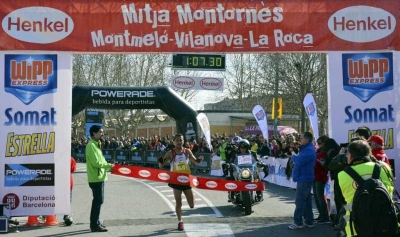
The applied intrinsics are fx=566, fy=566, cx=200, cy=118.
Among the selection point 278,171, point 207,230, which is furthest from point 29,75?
point 278,171

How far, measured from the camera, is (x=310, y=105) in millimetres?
14977

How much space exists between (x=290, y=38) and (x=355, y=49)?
55.2 inches

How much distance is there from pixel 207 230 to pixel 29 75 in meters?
4.77

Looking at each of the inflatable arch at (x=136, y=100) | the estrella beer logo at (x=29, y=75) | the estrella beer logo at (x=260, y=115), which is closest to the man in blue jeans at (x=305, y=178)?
the estrella beer logo at (x=29, y=75)

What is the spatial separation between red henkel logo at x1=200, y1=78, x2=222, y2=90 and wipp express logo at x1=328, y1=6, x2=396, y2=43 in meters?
13.8

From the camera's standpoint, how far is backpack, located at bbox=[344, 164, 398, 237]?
5.90 metres

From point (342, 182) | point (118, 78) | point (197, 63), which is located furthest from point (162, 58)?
point (342, 182)

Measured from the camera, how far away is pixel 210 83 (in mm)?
25594

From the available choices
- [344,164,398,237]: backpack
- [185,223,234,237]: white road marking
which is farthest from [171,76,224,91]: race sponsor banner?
[344,164,398,237]: backpack

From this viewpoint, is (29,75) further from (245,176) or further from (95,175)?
(245,176)

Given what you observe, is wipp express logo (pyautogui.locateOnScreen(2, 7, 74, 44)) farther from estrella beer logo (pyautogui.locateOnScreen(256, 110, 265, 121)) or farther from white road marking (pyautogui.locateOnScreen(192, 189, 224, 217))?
estrella beer logo (pyautogui.locateOnScreen(256, 110, 265, 121))

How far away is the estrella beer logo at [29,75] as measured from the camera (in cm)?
1148

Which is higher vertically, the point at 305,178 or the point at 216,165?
the point at 305,178

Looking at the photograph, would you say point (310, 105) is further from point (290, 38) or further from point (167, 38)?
point (167, 38)
